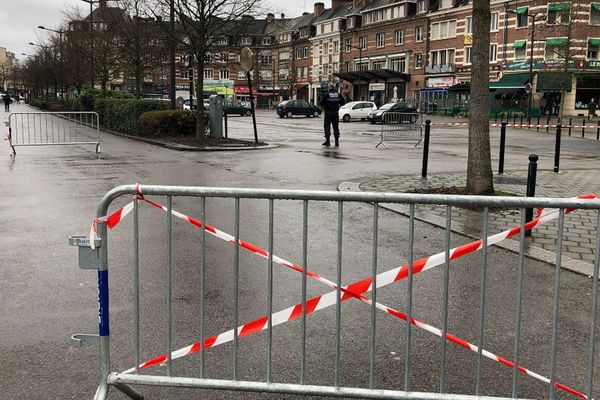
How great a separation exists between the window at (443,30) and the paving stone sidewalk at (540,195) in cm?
5044

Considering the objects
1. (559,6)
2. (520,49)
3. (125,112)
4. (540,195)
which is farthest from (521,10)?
(540,195)

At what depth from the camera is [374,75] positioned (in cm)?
6931

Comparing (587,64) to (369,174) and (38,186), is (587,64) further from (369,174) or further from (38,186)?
(38,186)

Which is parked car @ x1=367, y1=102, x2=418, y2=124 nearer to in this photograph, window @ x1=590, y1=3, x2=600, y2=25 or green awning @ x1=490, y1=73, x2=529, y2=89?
green awning @ x1=490, y1=73, x2=529, y2=89

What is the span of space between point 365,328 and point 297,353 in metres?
0.66

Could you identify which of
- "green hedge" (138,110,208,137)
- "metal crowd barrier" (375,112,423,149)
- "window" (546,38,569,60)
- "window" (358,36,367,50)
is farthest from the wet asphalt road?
"window" (358,36,367,50)

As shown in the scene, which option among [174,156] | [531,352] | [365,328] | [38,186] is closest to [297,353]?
[365,328]

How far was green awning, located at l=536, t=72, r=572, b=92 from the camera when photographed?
44175 millimetres

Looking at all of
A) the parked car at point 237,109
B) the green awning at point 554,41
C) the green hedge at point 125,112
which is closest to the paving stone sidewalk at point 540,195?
the green hedge at point 125,112

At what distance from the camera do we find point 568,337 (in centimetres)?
438

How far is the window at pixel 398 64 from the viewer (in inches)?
2726

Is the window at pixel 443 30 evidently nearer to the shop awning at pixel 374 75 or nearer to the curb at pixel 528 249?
the shop awning at pixel 374 75

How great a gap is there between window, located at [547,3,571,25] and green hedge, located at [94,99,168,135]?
30372mm

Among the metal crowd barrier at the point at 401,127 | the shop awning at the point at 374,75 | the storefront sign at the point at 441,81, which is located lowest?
the metal crowd barrier at the point at 401,127
